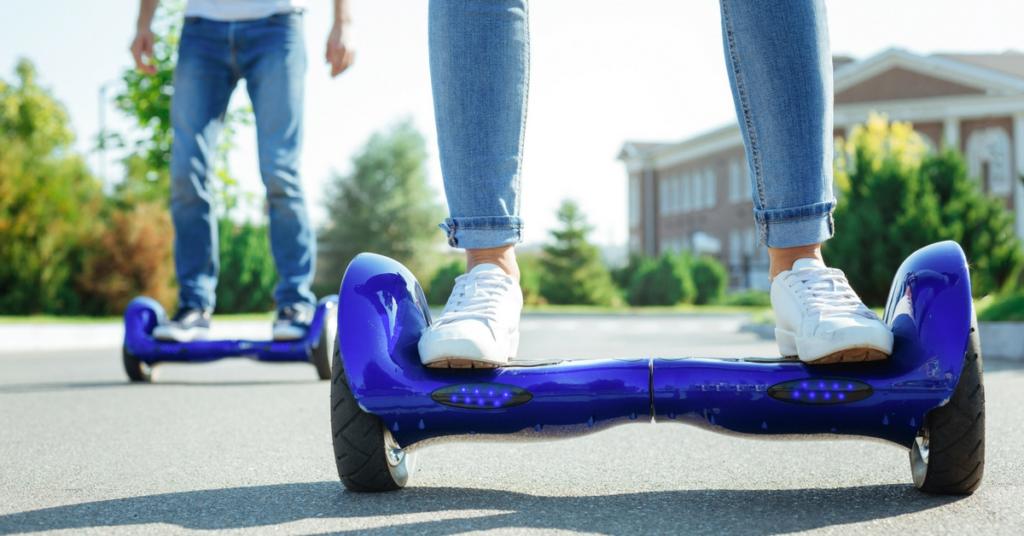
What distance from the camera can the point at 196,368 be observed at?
308 inches

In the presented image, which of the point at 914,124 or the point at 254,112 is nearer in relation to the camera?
the point at 254,112

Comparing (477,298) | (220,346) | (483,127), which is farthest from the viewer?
(220,346)

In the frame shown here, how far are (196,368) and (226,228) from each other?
14098 mm

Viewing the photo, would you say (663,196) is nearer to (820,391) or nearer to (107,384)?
(107,384)

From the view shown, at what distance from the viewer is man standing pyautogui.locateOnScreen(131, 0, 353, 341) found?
16.4 feet

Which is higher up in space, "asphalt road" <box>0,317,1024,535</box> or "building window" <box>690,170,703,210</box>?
"building window" <box>690,170,703,210</box>

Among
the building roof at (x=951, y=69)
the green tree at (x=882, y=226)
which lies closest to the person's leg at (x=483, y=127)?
the green tree at (x=882, y=226)

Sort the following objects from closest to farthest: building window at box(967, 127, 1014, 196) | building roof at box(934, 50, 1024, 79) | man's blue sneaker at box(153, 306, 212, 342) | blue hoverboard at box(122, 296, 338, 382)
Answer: blue hoverboard at box(122, 296, 338, 382) < man's blue sneaker at box(153, 306, 212, 342) < building window at box(967, 127, 1014, 196) < building roof at box(934, 50, 1024, 79)

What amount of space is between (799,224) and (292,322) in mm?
3263

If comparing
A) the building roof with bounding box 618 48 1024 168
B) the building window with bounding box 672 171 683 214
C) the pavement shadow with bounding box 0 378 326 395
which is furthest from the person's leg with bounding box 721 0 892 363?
the building window with bounding box 672 171 683 214

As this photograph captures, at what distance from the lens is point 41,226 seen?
52.2ft

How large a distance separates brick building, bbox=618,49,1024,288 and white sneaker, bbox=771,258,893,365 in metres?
34.5

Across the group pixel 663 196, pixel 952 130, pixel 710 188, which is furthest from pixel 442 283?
pixel 663 196

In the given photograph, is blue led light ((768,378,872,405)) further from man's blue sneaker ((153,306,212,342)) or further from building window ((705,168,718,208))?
building window ((705,168,718,208))
